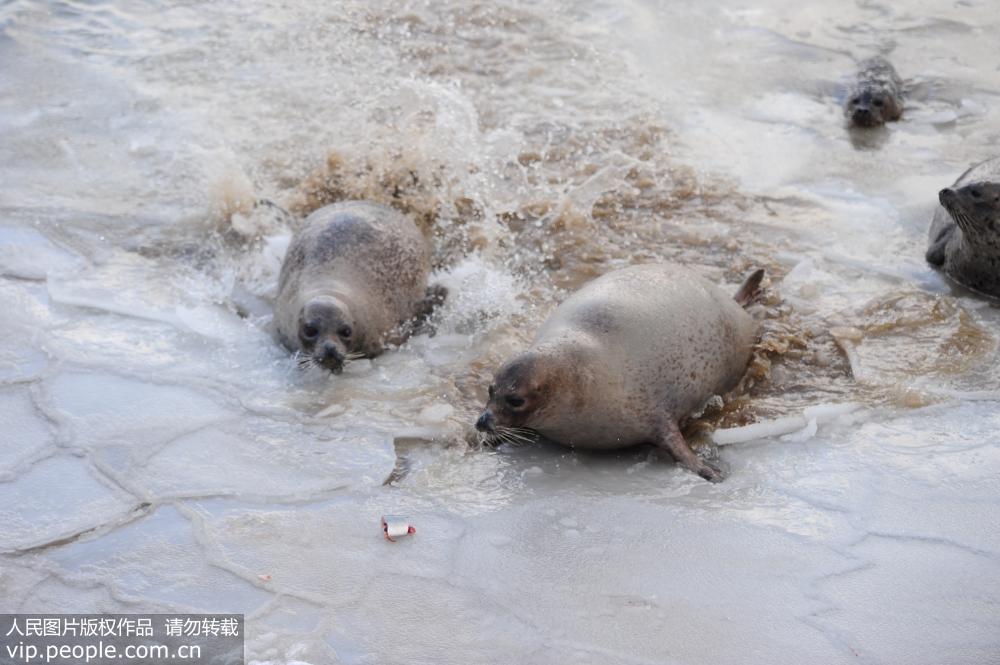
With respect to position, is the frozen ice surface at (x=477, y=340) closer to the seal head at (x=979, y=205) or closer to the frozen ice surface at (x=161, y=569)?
the frozen ice surface at (x=161, y=569)

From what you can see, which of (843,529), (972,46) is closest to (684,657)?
(843,529)

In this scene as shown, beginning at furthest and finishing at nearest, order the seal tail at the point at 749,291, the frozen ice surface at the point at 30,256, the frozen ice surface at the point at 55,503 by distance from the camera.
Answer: the frozen ice surface at the point at 30,256, the seal tail at the point at 749,291, the frozen ice surface at the point at 55,503

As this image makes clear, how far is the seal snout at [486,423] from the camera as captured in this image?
4203mm

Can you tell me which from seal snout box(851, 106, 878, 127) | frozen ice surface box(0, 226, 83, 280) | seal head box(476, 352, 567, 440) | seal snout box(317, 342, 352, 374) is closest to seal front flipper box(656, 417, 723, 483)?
seal head box(476, 352, 567, 440)

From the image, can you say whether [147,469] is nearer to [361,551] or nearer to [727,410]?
[361,551]

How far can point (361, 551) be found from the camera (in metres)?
3.63

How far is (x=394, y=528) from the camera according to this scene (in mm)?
3732

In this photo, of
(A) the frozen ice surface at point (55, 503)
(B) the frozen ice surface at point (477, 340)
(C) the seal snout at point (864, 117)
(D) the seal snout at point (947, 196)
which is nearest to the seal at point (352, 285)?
(B) the frozen ice surface at point (477, 340)

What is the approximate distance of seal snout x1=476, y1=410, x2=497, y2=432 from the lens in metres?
4.20

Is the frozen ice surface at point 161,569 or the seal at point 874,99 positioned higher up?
the seal at point 874,99

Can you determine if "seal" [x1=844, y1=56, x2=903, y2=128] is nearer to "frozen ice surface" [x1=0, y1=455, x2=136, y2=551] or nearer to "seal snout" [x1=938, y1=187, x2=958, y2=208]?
"seal snout" [x1=938, y1=187, x2=958, y2=208]

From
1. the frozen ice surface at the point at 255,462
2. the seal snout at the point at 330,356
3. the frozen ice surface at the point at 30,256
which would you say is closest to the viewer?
the frozen ice surface at the point at 255,462

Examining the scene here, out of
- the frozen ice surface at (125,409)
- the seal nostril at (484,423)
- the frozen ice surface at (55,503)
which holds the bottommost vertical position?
the frozen ice surface at (125,409)

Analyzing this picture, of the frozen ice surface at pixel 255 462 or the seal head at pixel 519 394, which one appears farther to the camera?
the seal head at pixel 519 394
